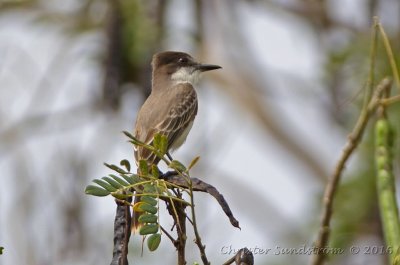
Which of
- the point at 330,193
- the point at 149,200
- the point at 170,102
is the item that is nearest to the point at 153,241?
the point at 149,200

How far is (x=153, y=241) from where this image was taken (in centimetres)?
308

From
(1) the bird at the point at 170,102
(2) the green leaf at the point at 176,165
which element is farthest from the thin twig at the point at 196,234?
(1) the bird at the point at 170,102

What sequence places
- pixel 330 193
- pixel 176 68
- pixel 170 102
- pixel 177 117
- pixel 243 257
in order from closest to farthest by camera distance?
1. pixel 243 257
2. pixel 330 193
3. pixel 177 117
4. pixel 170 102
5. pixel 176 68

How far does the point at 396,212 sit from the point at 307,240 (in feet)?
13.7

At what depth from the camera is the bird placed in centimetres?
587

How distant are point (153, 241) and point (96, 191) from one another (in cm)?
24

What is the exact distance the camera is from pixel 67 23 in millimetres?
9492

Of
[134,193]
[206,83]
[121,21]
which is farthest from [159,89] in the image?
[134,193]

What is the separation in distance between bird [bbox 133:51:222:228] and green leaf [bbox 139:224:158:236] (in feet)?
5.49

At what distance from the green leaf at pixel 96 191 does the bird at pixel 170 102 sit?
167 centimetres

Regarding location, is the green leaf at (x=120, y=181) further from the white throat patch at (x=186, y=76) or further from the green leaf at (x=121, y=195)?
the white throat patch at (x=186, y=76)

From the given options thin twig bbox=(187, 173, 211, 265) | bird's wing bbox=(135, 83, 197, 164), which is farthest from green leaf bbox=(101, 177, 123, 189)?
bird's wing bbox=(135, 83, 197, 164)

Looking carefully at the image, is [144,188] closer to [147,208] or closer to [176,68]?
[147,208]

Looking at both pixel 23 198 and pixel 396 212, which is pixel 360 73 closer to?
pixel 23 198
